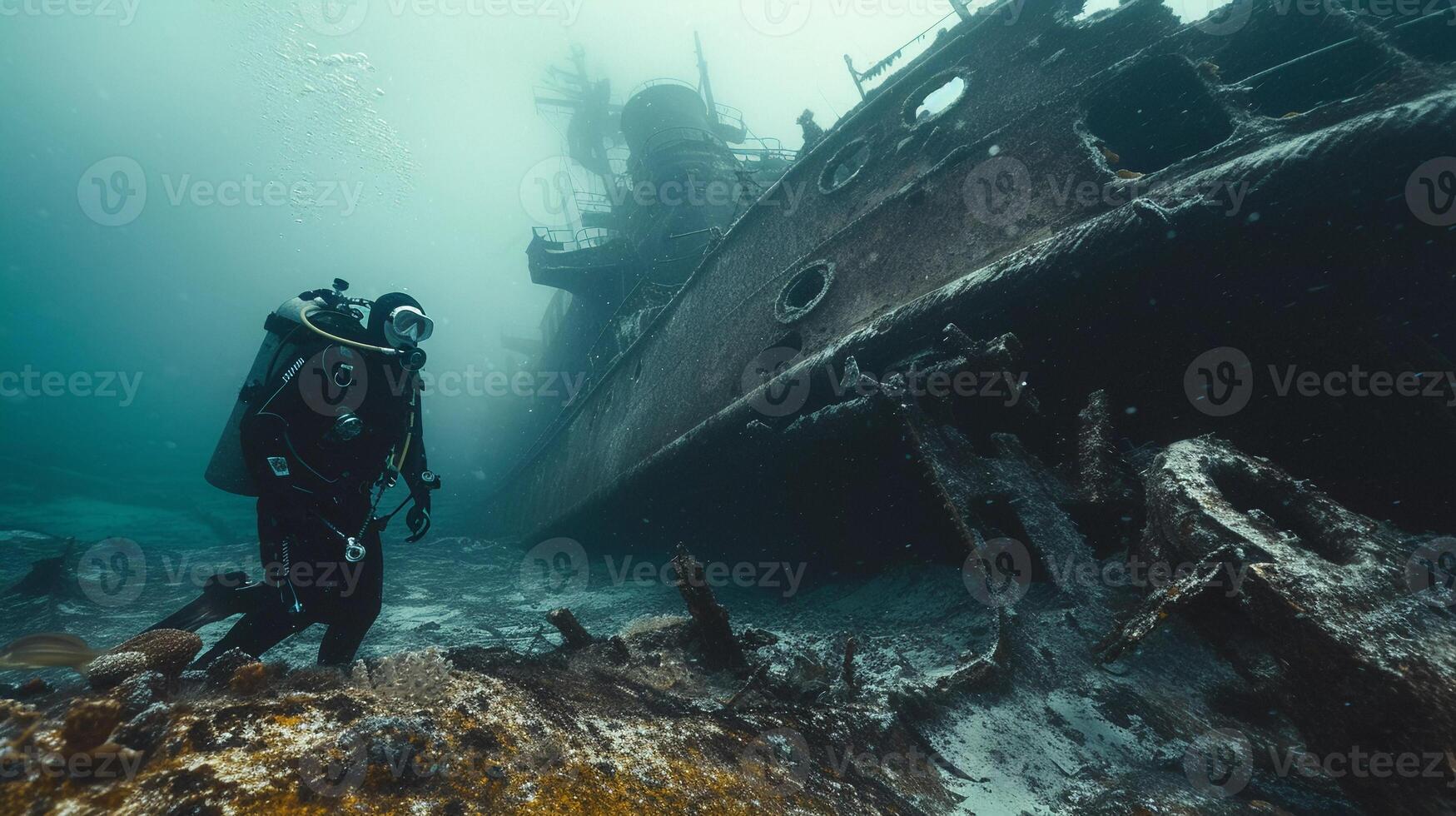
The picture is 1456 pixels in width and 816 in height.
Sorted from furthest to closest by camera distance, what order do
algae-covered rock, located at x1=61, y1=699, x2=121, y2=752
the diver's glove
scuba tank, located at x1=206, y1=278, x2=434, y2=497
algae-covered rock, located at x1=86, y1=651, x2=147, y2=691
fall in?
1. the diver's glove
2. scuba tank, located at x1=206, y1=278, x2=434, y2=497
3. algae-covered rock, located at x1=86, y1=651, x2=147, y2=691
4. algae-covered rock, located at x1=61, y1=699, x2=121, y2=752

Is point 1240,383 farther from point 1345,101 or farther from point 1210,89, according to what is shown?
point 1210,89

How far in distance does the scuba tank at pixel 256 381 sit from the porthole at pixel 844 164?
17.9 feet

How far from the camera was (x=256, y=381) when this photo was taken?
11.5ft

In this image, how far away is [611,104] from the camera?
24625mm

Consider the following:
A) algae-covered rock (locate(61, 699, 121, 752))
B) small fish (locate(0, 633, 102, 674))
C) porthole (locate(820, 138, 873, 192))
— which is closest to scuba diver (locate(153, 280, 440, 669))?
small fish (locate(0, 633, 102, 674))

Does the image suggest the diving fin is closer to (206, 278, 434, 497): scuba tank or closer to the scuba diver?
the scuba diver

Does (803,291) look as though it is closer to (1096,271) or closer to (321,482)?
(1096,271)

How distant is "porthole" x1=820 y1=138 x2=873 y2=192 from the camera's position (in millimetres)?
6535

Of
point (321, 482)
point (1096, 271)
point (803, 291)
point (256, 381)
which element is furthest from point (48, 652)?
point (803, 291)

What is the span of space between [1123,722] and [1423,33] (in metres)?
5.55

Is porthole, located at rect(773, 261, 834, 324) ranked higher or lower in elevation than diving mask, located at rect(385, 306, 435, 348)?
higher

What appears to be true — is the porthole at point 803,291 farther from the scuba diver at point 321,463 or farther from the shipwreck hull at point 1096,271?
the scuba diver at point 321,463

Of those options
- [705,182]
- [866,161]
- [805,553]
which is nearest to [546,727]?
[805,553]

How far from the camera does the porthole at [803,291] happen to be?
579cm
